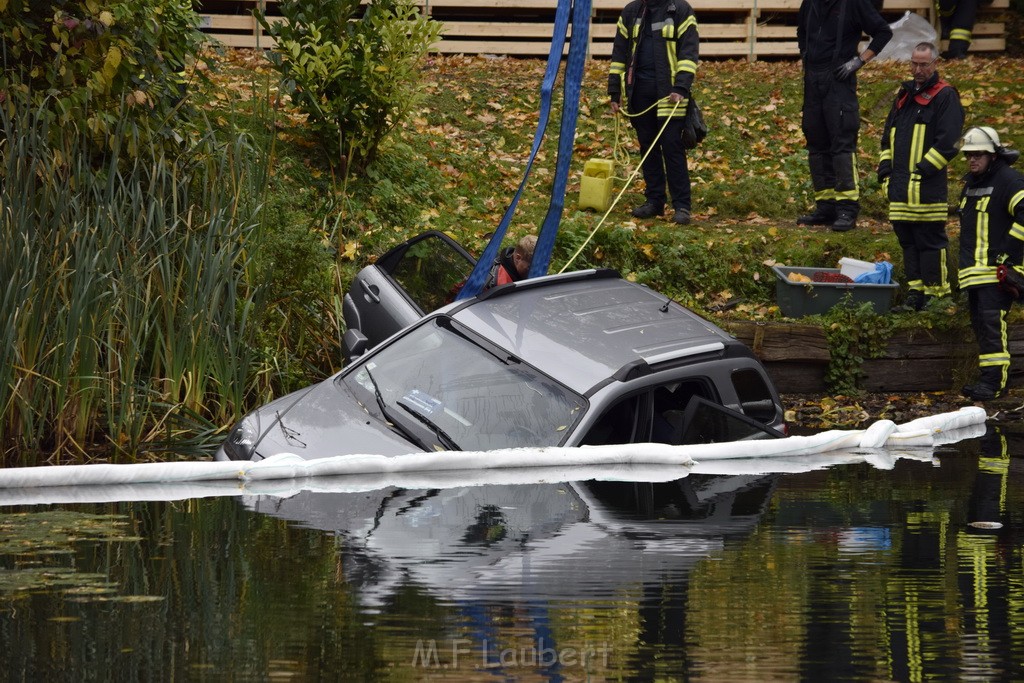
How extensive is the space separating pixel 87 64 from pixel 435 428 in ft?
14.6

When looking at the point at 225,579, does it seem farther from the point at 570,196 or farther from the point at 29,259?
the point at 570,196

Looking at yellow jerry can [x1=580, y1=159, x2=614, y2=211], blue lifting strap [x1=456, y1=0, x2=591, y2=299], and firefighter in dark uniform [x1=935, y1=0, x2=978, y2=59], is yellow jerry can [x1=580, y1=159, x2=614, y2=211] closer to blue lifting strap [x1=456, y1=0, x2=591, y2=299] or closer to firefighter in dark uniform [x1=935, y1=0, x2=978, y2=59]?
blue lifting strap [x1=456, y1=0, x2=591, y2=299]

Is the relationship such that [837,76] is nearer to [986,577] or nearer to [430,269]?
[430,269]

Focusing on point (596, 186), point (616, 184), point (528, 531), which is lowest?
point (528, 531)

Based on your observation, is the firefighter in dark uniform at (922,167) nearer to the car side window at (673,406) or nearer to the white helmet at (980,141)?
the white helmet at (980,141)

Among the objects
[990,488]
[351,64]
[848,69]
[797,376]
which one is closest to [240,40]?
[351,64]

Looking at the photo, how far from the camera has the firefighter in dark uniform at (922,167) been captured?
9289mm

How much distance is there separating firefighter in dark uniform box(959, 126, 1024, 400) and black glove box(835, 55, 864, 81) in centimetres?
168

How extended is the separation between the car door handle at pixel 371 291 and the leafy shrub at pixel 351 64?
335 cm

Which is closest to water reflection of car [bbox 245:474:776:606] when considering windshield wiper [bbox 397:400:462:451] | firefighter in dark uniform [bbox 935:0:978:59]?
windshield wiper [bbox 397:400:462:451]

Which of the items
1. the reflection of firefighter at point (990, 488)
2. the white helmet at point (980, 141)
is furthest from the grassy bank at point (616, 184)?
the reflection of firefighter at point (990, 488)

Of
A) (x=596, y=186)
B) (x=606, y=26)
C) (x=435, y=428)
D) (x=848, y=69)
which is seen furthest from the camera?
(x=606, y=26)

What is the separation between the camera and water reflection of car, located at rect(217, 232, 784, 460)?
5484 millimetres

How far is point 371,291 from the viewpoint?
761 cm
